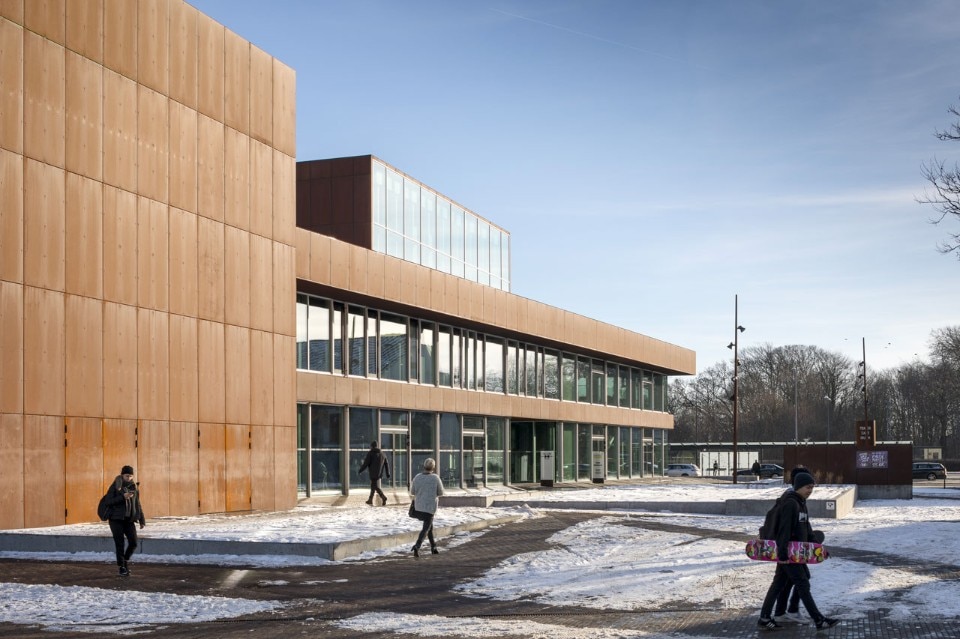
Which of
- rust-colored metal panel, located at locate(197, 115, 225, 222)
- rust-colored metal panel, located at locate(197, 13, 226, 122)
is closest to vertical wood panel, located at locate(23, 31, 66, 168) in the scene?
rust-colored metal panel, located at locate(197, 115, 225, 222)

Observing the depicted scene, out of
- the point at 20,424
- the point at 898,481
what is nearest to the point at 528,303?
the point at 898,481

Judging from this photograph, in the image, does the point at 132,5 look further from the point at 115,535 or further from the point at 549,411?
the point at 549,411

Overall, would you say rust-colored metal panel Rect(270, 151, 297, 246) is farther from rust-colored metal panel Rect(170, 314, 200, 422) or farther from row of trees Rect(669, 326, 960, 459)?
row of trees Rect(669, 326, 960, 459)

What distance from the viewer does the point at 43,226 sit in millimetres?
22000

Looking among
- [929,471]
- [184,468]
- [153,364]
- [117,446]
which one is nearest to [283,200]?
[153,364]

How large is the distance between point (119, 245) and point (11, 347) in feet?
12.1

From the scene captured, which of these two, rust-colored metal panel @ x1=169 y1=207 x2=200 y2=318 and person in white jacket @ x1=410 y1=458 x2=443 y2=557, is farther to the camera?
rust-colored metal panel @ x1=169 y1=207 x2=200 y2=318

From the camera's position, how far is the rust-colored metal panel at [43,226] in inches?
852

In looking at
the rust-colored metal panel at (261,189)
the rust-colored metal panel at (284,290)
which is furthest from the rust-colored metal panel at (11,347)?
the rust-colored metal panel at (284,290)

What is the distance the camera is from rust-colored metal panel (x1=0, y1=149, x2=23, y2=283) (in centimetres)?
2109

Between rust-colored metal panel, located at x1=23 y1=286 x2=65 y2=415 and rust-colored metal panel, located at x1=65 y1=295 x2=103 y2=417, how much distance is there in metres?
0.22

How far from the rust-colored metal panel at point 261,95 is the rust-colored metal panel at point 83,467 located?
929 cm

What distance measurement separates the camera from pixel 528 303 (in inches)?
1764

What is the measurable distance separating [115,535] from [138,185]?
10535 mm
